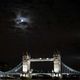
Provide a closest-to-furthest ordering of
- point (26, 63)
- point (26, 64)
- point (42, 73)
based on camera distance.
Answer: point (42, 73), point (26, 64), point (26, 63)

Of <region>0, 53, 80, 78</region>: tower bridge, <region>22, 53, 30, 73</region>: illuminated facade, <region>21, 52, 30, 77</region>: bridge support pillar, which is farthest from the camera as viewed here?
<region>22, 53, 30, 73</region>: illuminated facade

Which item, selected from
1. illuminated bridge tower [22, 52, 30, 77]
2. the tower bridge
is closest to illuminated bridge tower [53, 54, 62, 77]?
the tower bridge

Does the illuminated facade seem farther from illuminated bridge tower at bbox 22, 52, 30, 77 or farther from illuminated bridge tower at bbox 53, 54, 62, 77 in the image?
illuminated bridge tower at bbox 53, 54, 62, 77

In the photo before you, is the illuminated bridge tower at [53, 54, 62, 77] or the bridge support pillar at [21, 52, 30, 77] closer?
the illuminated bridge tower at [53, 54, 62, 77]

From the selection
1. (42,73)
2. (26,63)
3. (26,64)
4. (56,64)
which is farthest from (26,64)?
(56,64)

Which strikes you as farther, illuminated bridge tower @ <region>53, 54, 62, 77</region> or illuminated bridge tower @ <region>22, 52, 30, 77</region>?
illuminated bridge tower @ <region>22, 52, 30, 77</region>

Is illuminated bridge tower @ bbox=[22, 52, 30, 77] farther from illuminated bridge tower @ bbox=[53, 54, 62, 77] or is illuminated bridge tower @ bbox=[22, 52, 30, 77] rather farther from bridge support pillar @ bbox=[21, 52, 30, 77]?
illuminated bridge tower @ bbox=[53, 54, 62, 77]

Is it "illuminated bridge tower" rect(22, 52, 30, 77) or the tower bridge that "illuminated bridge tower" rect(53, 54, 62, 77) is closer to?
the tower bridge

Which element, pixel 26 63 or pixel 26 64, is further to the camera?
pixel 26 63

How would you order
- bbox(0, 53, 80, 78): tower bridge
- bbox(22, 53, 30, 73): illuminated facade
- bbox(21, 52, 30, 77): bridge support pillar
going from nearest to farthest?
bbox(0, 53, 80, 78): tower bridge → bbox(21, 52, 30, 77): bridge support pillar → bbox(22, 53, 30, 73): illuminated facade

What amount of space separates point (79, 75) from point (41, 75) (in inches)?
505

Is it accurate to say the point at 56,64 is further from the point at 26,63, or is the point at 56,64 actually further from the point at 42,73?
the point at 26,63

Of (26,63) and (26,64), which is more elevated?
(26,63)

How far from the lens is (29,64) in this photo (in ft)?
253
